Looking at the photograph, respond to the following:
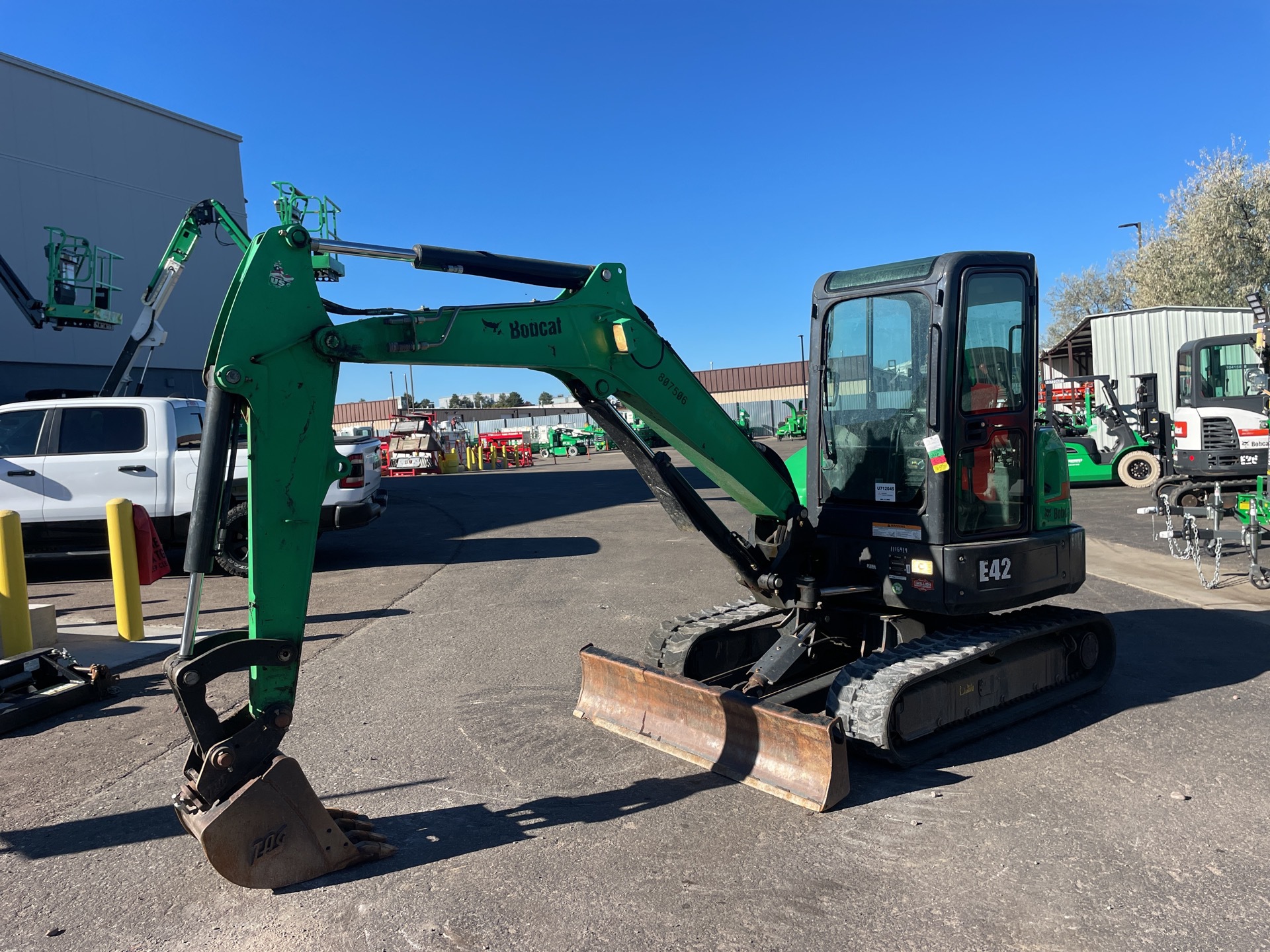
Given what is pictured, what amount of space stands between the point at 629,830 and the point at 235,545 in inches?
315

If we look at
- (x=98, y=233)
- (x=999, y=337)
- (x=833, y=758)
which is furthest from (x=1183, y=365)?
(x=98, y=233)

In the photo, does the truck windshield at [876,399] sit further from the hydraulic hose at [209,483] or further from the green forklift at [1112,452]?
the green forklift at [1112,452]

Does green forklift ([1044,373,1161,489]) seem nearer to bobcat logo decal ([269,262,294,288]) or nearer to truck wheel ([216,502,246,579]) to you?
truck wheel ([216,502,246,579])

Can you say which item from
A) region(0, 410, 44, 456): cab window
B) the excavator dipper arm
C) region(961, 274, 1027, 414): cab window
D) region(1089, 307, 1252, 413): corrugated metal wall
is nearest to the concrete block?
region(0, 410, 44, 456): cab window

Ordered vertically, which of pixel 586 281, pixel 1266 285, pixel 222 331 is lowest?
pixel 222 331

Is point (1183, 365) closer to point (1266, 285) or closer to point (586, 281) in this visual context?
point (586, 281)

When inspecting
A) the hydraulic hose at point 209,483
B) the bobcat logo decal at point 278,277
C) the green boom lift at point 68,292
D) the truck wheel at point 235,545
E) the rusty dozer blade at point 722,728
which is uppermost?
the green boom lift at point 68,292

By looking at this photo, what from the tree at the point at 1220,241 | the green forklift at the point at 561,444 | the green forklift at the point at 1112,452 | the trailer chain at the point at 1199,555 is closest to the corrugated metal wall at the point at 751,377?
the green forklift at the point at 561,444

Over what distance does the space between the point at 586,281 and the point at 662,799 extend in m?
2.67

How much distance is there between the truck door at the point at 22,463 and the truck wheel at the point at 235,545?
6.96ft

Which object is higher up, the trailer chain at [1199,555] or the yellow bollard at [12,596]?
the yellow bollard at [12,596]

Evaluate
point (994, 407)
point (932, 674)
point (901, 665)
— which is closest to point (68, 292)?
point (994, 407)

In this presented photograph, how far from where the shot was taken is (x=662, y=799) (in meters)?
4.41

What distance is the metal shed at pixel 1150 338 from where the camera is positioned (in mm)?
23781
